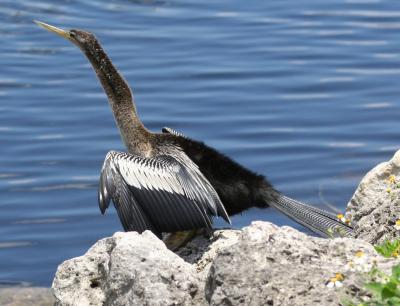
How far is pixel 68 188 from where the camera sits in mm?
9555

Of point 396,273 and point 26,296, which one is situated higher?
point 396,273

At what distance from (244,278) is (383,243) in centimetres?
93

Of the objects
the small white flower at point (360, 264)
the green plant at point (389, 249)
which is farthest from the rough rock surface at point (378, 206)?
the small white flower at point (360, 264)

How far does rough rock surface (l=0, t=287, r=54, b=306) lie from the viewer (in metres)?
7.69

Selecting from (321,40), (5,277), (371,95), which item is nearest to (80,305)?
(5,277)

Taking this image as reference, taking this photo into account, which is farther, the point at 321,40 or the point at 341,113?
the point at 321,40

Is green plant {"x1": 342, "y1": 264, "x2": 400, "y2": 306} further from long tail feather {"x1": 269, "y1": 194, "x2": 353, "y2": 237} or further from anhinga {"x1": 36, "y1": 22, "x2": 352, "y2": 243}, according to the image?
long tail feather {"x1": 269, "y1": 194, "x2": 353, "y2": 237}

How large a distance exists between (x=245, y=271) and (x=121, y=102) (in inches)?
128

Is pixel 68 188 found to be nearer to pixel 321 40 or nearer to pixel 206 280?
pixel 321 40

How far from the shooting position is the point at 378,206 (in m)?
5.28

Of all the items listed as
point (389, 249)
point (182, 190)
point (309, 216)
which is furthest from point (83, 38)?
point (389, 249)

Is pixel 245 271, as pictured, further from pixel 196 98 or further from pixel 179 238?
pixel 196 98

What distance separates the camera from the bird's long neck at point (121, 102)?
23.0 ft

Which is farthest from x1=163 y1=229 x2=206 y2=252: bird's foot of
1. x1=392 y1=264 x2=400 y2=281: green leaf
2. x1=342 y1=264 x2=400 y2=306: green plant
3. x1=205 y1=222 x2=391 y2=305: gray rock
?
x1=392 y1=264 x2=400 y2=281: green leaf
